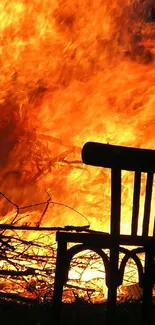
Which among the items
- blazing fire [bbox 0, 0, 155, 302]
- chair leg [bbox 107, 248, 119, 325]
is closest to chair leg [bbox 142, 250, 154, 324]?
chair leg [bbox 107, 248, 119, 325]

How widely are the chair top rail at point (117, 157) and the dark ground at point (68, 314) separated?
185cm

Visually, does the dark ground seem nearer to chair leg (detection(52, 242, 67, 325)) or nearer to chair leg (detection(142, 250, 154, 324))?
chair leg (detection(142, 250, 154, 324))

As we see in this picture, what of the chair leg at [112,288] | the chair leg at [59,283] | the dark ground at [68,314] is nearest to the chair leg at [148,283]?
the chair leg at [112,288]

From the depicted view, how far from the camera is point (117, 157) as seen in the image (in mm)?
3340

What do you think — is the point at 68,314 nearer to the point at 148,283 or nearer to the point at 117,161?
the point at 148,283

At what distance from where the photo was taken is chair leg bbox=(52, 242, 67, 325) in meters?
3.38

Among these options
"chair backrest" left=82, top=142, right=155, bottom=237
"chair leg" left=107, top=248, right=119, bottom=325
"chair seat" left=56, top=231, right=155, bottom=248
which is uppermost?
"chair backrest" left=82, top=142, right=155, bottom=237

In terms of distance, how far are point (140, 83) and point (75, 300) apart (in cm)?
348

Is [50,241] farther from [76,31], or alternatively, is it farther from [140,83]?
[76,31]

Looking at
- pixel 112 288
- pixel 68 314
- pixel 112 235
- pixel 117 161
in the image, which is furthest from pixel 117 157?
pixel 68 314

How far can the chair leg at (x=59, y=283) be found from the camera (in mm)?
3383

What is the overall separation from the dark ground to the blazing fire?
6.44ft

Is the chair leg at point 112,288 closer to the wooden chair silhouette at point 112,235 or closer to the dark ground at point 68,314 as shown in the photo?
the wooden chair silhouette at point 112,235

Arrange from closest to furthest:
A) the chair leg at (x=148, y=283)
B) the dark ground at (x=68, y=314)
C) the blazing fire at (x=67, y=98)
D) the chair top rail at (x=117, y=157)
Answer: the chair top rail at (x=117, y=157) < the chair leg at (x=148, y=283) < the dark ground at (x=68, y=314) < the blazing fire at (x=67, y=98)
